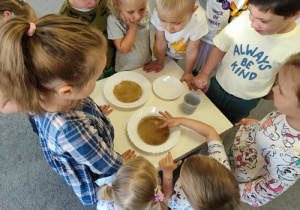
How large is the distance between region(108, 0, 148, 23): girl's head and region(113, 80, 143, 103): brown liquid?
1.21 ft

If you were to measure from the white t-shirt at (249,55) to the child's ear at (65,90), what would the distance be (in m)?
0.90

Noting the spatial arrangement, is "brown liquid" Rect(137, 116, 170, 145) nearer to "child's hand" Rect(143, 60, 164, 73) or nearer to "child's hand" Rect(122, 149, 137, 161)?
"child's hand" Rect(122, 149, 137, 161)

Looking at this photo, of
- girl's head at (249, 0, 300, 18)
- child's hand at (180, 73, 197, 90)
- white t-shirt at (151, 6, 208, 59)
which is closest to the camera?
girl's head at (249, 0, 300, 18)

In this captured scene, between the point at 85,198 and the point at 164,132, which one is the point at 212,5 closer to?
the point at 164,132

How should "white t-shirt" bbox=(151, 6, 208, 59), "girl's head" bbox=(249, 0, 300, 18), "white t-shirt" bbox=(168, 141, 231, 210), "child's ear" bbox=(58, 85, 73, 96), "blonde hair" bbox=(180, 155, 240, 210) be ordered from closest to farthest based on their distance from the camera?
"child's ear" bbox=(58, 85, 73, 96) < "blonde hair" bbox=(180, 155, 240, 210) < "girl's head" bbox=(249, 0, 300, 18) < "white t-shirt" bbox=(168, 141, 231, 210) < "white t-shirt" bbox=(151, 6, 208, 59)

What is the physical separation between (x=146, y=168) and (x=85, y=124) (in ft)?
1.07

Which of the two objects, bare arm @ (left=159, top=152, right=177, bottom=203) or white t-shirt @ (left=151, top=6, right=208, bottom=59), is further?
white t-shirt @ (left=151, top=6, right=208, bottom=59)

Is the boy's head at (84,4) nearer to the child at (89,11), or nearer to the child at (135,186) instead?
the child at (89,11)

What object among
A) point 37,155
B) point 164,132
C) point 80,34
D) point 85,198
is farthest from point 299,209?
point 37,155

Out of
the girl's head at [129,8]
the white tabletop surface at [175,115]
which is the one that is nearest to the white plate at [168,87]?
the white tabletop surface at [175,115]

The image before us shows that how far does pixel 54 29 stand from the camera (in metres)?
0.62

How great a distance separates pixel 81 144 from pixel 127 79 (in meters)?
0.62

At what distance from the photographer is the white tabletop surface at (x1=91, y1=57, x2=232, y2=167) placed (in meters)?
1.10

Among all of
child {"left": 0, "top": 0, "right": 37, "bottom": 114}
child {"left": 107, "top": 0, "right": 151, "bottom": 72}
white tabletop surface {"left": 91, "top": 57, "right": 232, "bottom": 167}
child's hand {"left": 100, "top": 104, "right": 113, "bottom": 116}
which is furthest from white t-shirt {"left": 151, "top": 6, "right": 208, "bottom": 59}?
child {"left": 0, "top": 0, "right": 37, "bottom": 114}
